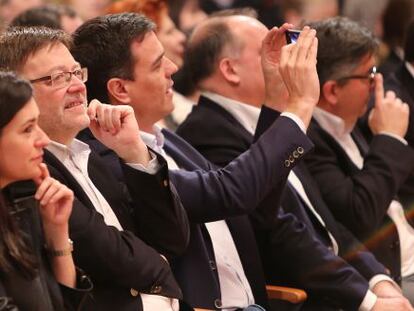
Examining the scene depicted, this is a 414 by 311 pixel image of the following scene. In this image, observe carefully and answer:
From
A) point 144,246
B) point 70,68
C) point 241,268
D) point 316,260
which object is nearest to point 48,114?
point 70,68

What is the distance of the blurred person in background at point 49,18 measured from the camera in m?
4.10

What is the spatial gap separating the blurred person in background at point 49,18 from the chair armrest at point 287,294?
4.66 ft

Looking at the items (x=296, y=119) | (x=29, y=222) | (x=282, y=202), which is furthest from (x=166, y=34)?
(x=29, y=222)

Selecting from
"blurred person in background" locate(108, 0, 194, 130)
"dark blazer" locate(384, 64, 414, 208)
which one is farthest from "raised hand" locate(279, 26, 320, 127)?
"dark blazer" locate(384, 64, 414, 208)

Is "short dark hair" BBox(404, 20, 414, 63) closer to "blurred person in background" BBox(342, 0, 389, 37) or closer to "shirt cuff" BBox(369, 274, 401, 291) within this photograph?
"shirt cuff" BBox(369, 274, 401, 291)

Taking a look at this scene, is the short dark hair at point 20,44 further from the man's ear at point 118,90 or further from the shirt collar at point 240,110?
the shirt collar at point 240,110

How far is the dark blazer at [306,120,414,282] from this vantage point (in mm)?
3574

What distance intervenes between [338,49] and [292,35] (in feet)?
2.56

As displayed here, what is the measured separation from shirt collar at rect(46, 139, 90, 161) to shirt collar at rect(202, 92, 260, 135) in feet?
2.90

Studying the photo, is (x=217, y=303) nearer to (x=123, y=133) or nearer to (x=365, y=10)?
(x=123, y=133)

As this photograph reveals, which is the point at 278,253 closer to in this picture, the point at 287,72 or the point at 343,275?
the point at 343,275

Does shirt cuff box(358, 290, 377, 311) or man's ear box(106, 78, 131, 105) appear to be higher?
man's ear box(106, 78, 131, 105)

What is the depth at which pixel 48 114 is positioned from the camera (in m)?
2.54

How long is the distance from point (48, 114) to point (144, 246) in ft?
1.34
